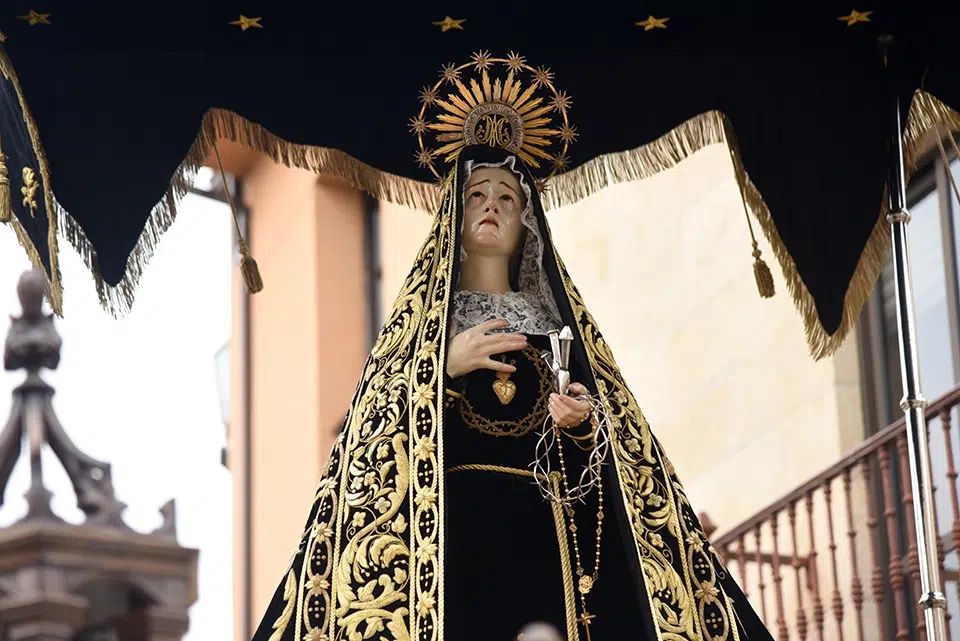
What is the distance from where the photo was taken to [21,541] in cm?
729

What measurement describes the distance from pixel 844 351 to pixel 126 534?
287 centimetres

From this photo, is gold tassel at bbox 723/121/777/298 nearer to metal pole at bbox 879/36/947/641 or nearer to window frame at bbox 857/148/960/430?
metal pole at bbox 879/36/947/641

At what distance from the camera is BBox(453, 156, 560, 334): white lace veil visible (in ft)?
19.2

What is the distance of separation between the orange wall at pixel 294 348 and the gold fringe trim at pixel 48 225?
4.64 metres

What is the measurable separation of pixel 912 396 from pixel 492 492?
109 centimetres

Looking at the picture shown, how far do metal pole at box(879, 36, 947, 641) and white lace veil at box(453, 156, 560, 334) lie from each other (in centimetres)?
88

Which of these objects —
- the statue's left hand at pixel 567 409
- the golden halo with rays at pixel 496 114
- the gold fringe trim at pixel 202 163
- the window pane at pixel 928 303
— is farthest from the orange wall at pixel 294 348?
the statue's left hand at pixel 567 409

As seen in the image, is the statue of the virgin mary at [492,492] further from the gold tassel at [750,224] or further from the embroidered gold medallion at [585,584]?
the gold tassel at [750,224]

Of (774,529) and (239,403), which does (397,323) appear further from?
(239,403)

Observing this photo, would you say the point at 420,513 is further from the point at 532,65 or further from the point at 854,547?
the point at 854,547

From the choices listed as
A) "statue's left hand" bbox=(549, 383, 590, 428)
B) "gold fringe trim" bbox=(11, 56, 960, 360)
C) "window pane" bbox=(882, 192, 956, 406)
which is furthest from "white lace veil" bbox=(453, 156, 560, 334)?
"window pane" bbox=(882, 192, 956, 406)

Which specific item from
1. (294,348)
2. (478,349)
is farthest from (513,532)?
(294,348)

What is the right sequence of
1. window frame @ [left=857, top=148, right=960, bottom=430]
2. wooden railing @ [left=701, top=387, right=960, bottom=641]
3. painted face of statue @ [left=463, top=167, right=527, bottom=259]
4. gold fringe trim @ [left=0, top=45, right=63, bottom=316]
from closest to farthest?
painted face of statue @ [left=463, top=167, right=527, bottom=259]
gold fringe trim @ [left=0, top=45, right=63, bottom=316]
wooden railing @ [left=701, top=387, right=960, bottom=641]
window frame @ [left=857, top=148, right=960, bottom=430]

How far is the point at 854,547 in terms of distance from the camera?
7801 millimetres
